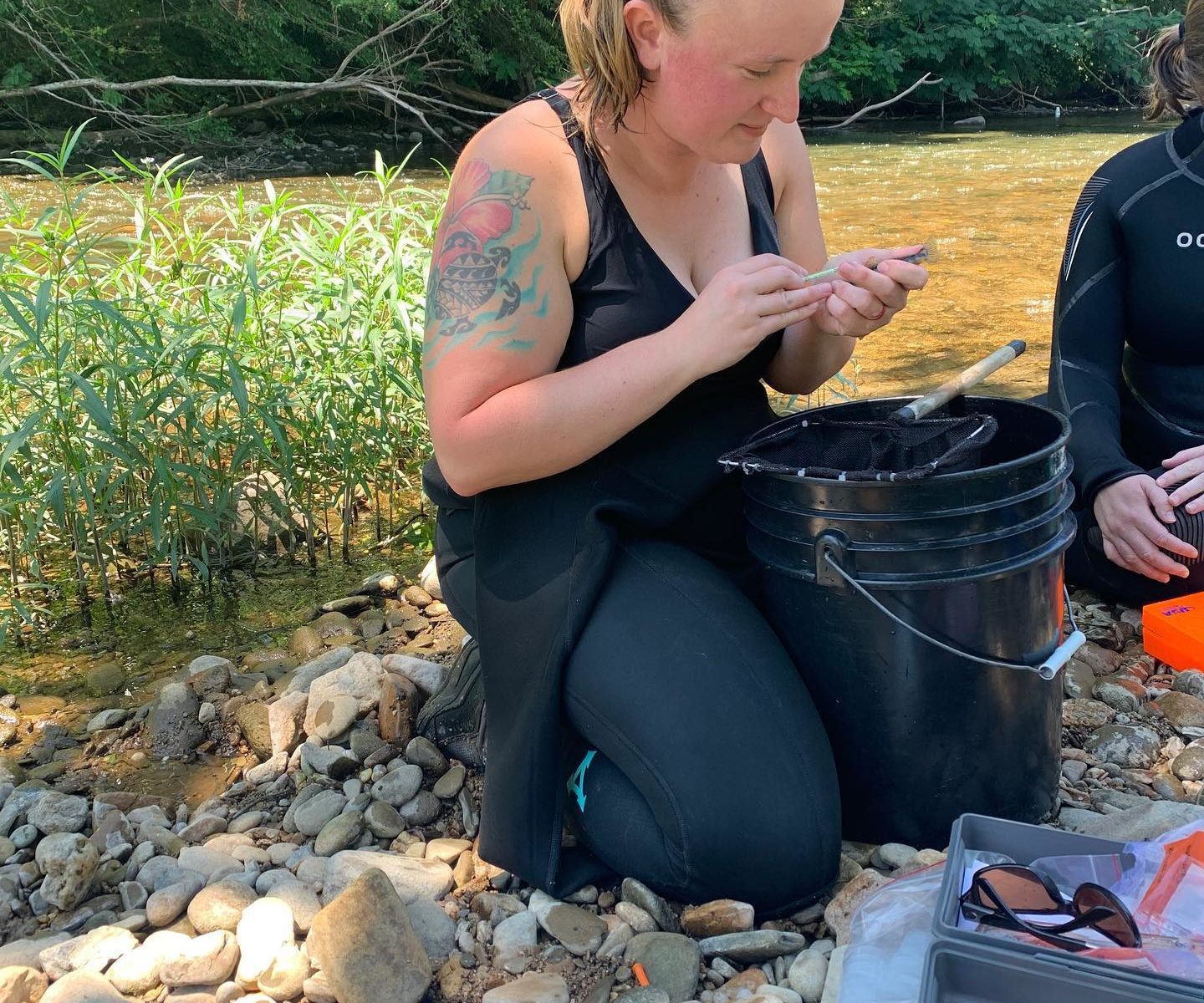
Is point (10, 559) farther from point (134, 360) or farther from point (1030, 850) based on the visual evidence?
point (1030, 850)

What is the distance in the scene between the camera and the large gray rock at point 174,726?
2.30 meters

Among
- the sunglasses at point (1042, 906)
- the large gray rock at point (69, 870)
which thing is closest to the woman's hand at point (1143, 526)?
the sunglasses at point (1042, 906)

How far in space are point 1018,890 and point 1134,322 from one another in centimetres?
167

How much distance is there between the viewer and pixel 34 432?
2.69 m

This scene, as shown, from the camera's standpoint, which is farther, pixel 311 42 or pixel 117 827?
pixel 311 42

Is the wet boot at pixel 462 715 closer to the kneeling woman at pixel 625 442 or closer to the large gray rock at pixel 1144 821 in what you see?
the kneeling woman at pixel 625 442

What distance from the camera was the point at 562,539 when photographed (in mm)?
1812

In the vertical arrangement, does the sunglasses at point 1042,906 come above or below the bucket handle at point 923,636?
below

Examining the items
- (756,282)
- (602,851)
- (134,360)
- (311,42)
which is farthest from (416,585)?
(311,42)

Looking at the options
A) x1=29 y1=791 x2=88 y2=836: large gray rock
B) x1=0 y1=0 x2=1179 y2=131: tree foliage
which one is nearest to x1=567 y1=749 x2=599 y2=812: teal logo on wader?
x1=29 y1=791 x2=88 y2=836: large gray rock

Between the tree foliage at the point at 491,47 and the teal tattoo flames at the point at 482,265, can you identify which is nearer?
the teal tattoo flames at the point at 482,265

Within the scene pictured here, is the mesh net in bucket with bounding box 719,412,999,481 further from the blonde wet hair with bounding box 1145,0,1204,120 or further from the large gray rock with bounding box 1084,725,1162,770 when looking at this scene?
the blonde wet hair with bounding box 1145,0,1204,120

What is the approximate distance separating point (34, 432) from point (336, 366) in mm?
738

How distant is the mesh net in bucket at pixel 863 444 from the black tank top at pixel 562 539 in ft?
0.41
